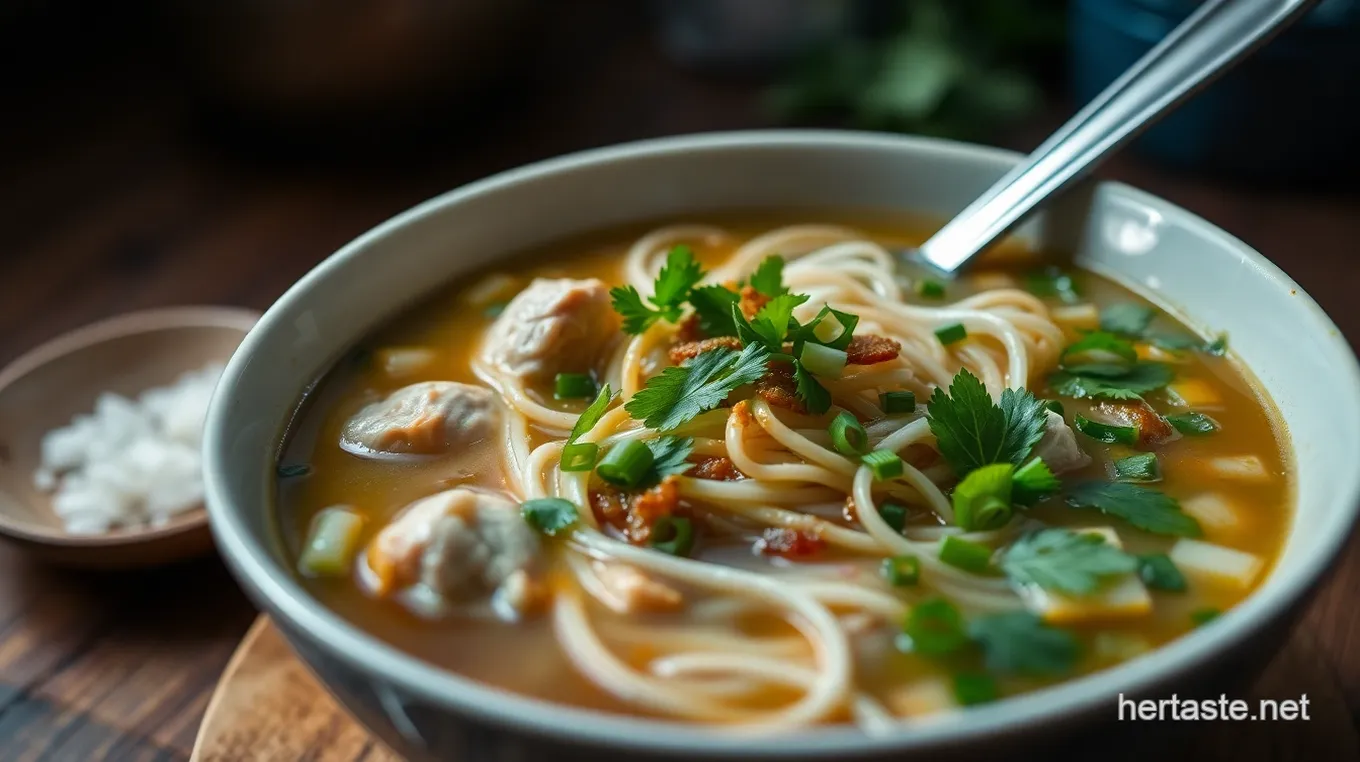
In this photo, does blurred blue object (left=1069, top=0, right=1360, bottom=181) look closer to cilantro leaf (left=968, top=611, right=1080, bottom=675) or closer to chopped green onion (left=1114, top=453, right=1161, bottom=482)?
chopped green onion (left=1114, top=453, right=1161, bottom=482)

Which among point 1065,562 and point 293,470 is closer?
point 1065,562

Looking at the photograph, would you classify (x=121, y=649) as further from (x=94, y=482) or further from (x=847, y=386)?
(x=847, y=386)

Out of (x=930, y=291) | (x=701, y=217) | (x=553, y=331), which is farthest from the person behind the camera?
(x=701, y=217)

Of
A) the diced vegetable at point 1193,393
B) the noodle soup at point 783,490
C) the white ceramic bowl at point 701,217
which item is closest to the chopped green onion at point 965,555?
the noodle soup at point 783,490

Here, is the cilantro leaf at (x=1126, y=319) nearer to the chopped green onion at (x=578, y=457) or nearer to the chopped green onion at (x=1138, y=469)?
the chopped green onion at (x=1138, y=469)

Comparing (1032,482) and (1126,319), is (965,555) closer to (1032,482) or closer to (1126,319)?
(1032,482)

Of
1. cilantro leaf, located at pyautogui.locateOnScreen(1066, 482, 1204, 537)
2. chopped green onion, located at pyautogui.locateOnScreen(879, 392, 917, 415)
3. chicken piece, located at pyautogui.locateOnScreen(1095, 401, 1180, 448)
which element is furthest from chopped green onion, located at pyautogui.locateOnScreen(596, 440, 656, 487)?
chicken piece, located at pyautogui.locateOnScreen(1095, 401, 1180, 448)

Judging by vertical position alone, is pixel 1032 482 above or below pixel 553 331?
above

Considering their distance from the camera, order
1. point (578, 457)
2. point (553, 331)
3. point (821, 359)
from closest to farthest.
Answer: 1. point (578, 457)
2. point (821, 359)
3. point (553, 331)

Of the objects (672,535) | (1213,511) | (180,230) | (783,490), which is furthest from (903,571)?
(180,230)
